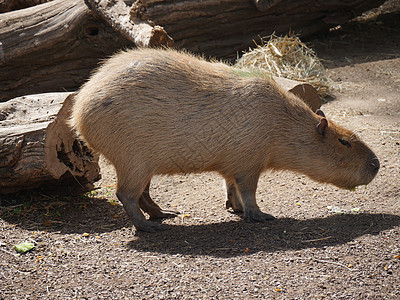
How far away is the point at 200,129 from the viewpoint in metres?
3.96

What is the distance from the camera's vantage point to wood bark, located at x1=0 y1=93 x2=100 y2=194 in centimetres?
418

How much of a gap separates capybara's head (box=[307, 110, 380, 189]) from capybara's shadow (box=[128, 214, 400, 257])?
1.28 ft

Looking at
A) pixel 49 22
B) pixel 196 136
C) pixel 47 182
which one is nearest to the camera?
pixel 196 136

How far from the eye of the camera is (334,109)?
658 centimetres

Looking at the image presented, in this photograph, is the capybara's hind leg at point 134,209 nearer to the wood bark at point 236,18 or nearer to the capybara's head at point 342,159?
the capybara's head at point 342,159

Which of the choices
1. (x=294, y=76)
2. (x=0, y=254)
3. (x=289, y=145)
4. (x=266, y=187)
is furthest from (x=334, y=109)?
(x=0, y=254)

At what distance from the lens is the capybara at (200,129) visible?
3.86 meters

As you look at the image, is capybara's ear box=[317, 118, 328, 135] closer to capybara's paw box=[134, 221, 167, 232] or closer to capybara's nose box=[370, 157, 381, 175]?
capybara's nose box=[370, 157, 381, 175]

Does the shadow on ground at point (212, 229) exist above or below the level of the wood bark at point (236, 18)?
below

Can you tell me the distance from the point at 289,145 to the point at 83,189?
193 cm

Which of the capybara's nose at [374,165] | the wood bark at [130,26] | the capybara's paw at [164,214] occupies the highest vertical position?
the wood bark at [130,26]

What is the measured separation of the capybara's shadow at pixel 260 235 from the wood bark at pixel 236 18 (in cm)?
370

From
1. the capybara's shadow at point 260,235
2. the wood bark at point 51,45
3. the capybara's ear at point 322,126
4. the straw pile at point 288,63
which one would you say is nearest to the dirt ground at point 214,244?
the capybara's shadow at point 260,235

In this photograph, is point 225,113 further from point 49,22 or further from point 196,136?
point 49,22
